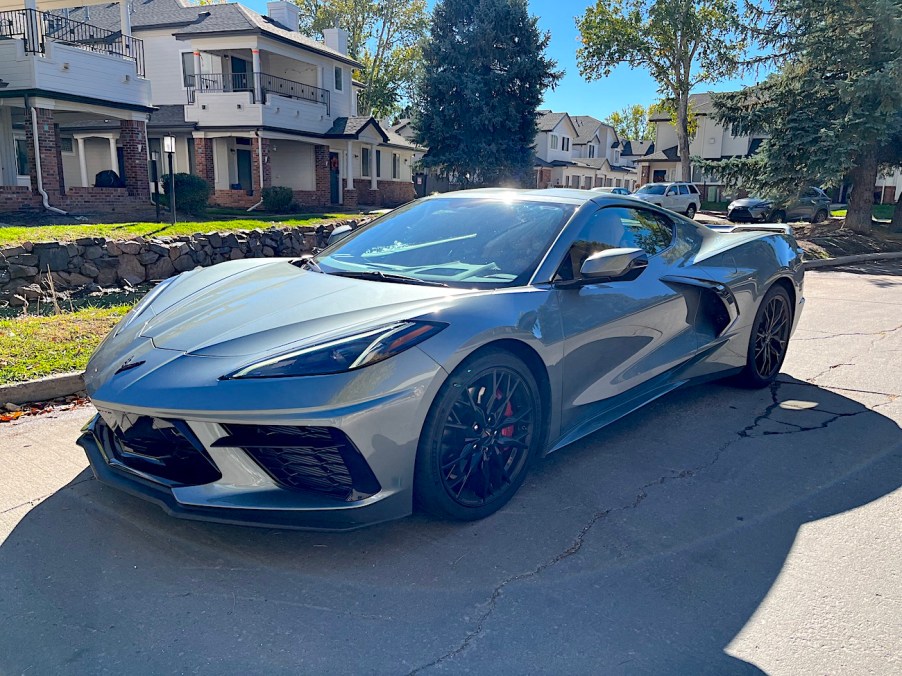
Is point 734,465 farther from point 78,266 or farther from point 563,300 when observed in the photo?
point 78,266

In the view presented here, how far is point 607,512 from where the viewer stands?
339 cm

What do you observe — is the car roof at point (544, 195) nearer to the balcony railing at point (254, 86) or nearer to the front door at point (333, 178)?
the balcony railing at point (254, 86)

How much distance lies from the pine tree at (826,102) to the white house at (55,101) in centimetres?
1636

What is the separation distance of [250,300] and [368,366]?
3.25 ft

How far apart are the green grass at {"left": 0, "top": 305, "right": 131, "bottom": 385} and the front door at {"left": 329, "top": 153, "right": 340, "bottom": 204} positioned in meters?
24.3

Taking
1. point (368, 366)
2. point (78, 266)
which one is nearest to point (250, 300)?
point (368, 366)

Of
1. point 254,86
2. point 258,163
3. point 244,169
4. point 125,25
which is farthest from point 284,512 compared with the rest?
point 244,169

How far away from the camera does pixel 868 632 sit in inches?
98.5

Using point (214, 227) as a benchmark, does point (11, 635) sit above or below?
below

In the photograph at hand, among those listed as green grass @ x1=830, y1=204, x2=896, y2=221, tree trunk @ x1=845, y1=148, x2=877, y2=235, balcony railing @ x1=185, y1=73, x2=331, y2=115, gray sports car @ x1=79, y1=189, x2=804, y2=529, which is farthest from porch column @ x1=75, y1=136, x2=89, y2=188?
green grass @ x1=830, y1=204, x2=896, y2=221

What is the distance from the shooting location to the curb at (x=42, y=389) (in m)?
4.79

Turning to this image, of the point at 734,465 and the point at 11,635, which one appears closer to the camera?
the point at 11,635

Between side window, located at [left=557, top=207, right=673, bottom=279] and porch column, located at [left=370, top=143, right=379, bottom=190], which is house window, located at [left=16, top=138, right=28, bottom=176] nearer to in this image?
porch column, located at [left=370, top=143, right=379, bottom=190]

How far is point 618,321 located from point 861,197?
18612mm
